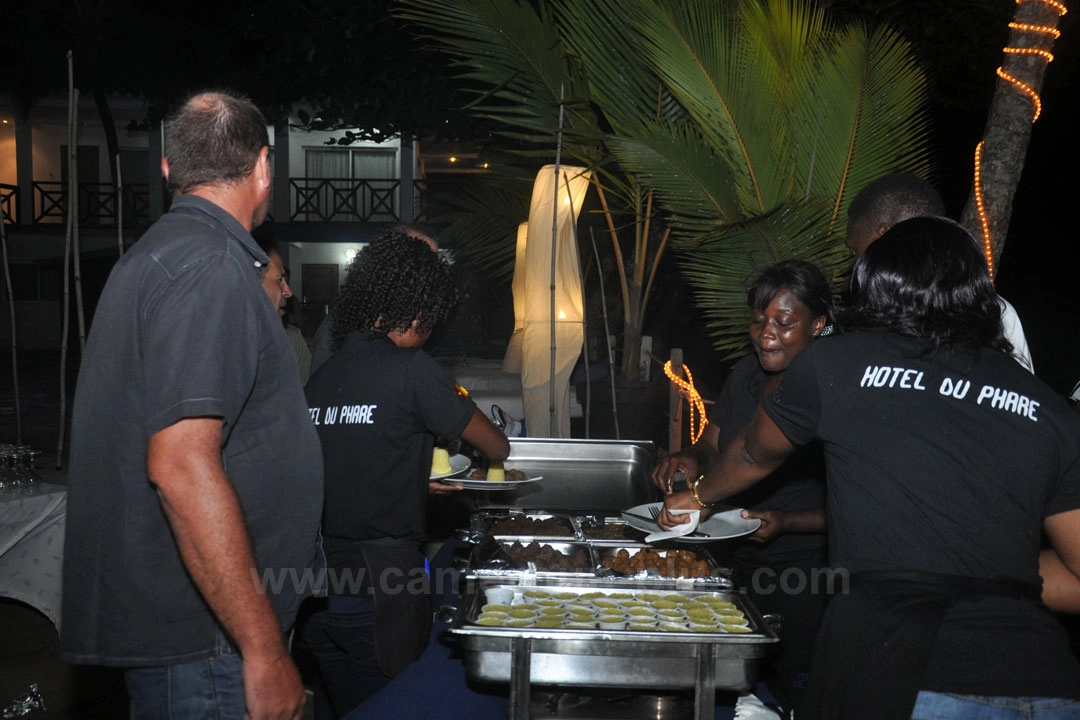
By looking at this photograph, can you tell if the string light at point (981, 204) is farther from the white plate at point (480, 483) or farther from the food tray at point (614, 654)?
the food tray at point (614, 654)

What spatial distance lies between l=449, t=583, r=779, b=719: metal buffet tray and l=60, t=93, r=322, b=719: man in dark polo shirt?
0.50 m

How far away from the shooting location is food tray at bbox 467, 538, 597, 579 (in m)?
2.55

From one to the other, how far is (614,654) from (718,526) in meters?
0.90

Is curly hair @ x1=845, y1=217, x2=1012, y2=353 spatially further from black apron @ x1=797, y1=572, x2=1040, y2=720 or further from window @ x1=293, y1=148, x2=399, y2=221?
window @ x1=293, y1=148, x2=399, y2=221

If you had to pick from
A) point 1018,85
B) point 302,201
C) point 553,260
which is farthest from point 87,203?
point 1018,85

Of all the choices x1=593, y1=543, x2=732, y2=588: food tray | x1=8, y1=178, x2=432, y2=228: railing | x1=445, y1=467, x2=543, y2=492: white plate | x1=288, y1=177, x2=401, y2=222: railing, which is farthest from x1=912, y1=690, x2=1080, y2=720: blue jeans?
x1=288, y1=177, x2=401, y2=222: railing

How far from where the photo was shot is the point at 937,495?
1648 millimetres

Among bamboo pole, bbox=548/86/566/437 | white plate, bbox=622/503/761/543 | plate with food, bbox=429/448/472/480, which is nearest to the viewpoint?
white plate, bbox=622/503/761/543

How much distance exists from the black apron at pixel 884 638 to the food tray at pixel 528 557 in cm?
94

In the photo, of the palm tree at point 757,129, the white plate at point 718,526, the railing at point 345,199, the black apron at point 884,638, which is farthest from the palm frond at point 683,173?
the railing at point 345,199

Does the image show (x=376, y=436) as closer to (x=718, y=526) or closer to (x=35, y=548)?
(x=718, y=526)

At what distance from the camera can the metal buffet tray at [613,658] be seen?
200cm

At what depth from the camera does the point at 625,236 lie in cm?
820

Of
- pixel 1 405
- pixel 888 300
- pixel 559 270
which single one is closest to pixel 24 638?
pixel 559 270
